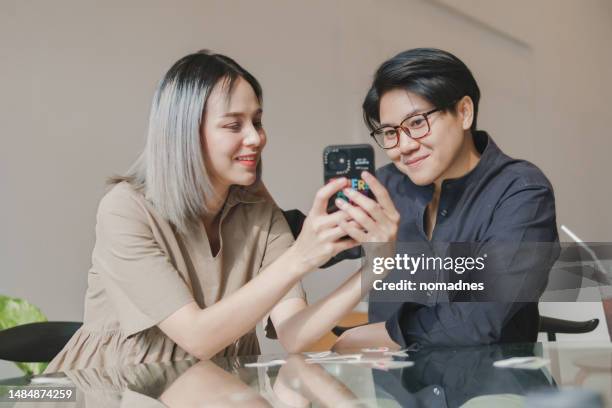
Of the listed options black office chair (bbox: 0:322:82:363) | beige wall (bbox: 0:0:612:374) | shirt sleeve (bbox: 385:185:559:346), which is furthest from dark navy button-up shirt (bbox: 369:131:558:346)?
beige wall (bbox: 0:0:612:374)

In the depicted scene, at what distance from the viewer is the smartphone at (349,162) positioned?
3.49 ft

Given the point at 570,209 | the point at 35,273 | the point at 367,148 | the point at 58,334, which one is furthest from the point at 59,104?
the point at 570,209

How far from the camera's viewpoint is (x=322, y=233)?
103cm

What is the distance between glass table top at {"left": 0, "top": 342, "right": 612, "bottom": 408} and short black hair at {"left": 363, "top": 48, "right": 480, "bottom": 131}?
0.53 m

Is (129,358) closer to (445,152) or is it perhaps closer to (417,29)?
(445,152)

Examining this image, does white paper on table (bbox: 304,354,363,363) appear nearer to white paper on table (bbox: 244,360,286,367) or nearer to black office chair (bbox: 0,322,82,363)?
white paper on table (bbox: 244,360,286,367)

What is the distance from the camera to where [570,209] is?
3219 millimetres

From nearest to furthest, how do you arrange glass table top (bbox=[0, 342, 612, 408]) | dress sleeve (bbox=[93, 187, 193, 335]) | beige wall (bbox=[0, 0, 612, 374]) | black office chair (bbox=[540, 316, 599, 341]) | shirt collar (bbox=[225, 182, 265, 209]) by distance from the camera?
glass table top (bbox=[0, 342, 612, 408]), dress sleeve (bbox=[93, 187, 193, 335]), shirt collar (bbox=[225, 182, 265, 209]), black office chair (bbox=[540, 316, 599, 341]), beige wall (bbox=[0, 0, 612, 374])

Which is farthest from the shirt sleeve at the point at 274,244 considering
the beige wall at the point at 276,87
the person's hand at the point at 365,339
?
the beige wall at the point at 276,87

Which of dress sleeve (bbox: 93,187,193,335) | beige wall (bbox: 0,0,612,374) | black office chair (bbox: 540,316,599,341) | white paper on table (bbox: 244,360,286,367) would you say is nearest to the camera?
white paper on table (bbox: 244,360,286,367)

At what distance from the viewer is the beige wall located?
2096 millimetres

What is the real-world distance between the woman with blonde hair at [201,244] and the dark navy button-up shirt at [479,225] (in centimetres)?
15

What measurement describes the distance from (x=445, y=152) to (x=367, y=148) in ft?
1.11

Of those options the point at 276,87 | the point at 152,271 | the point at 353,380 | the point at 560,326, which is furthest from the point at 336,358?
the point at 276,87
